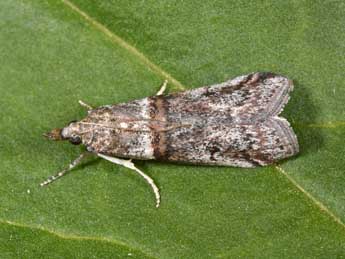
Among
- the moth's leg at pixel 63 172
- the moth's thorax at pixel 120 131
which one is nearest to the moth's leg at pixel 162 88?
the moth's thorax at pixel 120 131

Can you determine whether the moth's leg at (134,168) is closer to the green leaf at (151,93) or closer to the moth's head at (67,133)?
the green leaf at (151,93)

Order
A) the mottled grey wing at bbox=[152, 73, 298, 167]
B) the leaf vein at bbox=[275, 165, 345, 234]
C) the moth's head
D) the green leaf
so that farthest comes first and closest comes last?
the moth's head
the mottled grey wing at bbox=[152, 73, 298, 167]
the green leaf
the leaf vein at bbox=[275, 165, 345, 234]

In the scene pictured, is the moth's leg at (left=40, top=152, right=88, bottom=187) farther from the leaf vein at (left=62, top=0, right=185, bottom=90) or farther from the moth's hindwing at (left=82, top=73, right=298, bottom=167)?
the leaf vein at (left=62, top=0, right=185, bottom=90)

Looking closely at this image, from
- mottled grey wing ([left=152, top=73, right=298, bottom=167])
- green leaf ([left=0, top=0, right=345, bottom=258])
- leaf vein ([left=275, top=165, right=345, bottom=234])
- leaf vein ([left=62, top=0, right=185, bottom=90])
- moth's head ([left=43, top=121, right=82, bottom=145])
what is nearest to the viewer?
leaf vein ([left=275, top=165, right=345, bottom=234])

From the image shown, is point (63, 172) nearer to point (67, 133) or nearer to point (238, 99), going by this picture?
point (67, 133)

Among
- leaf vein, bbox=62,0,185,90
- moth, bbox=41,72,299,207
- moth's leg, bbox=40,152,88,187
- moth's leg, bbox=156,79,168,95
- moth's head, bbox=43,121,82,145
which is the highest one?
leaf vein, bbox=62,0,185,90

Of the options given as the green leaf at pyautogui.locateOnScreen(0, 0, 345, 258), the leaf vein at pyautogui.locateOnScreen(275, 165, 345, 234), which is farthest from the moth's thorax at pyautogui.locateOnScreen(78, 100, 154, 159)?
the leaf vein at pyautogui.locateOnScreen(275, 165, 345, 234)

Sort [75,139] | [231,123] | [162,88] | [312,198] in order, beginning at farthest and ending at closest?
[75,139], [162,88], [231,123], [312,198]

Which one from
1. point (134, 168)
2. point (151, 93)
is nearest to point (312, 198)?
point (134, 168)
